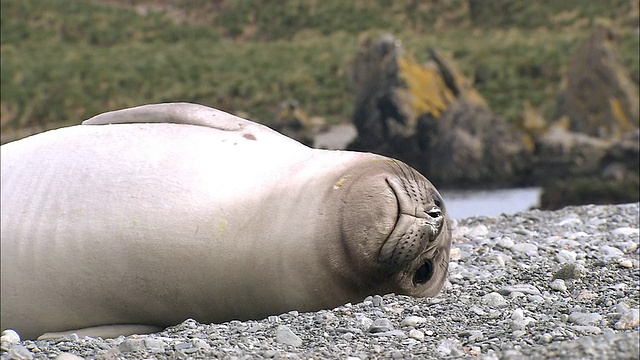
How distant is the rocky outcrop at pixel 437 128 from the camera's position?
54.7 feet

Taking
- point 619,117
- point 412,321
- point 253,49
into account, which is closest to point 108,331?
point 412,321

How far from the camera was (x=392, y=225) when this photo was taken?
137 inches

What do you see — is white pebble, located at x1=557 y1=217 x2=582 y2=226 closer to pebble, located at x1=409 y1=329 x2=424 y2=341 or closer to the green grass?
pebble, located at x1=409 y1=329 x2=424 y2=341

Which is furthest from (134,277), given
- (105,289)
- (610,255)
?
(610,255)

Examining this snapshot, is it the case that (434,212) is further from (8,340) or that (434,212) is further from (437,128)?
(437,128)

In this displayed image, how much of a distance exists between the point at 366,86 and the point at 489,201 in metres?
6.32

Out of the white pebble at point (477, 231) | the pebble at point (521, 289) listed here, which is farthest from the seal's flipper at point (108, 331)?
the white pebble at point (477, 231)

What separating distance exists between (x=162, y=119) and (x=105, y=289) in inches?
34.1

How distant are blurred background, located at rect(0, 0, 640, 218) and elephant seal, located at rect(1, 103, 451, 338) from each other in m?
4.72

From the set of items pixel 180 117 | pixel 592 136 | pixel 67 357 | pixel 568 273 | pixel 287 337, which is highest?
pixel 180 117

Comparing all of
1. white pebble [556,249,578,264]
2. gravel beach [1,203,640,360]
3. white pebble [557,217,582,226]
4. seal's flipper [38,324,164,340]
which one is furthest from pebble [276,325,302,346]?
white pebble [557,217,582,226]

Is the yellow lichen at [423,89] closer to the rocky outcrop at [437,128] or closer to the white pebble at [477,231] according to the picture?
the rocky outcrop at [437,128]

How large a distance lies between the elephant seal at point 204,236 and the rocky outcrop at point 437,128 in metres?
12.1

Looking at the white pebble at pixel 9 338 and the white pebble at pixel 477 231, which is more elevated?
the white pebble at pixel 9 338
